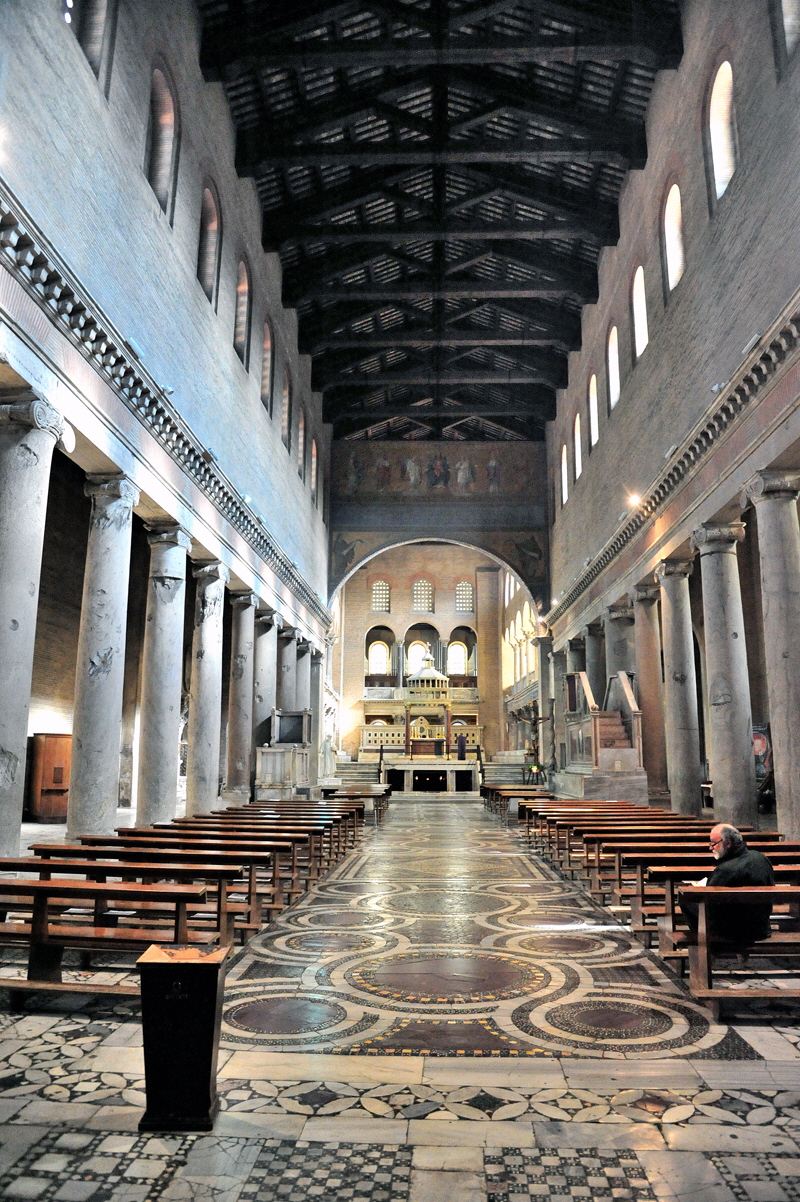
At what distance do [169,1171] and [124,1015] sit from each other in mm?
2058

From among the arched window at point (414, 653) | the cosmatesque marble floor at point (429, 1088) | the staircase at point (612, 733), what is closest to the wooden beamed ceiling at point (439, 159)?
the staircase at point (612, 733)

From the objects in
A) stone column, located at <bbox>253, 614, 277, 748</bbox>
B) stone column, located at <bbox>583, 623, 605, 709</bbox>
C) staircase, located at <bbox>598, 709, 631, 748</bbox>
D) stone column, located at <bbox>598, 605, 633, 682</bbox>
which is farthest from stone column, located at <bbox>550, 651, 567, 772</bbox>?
stone column, located at <bbox>253, 614, 277, 748</bbox>

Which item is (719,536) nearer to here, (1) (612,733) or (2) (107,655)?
(1) (612,733)

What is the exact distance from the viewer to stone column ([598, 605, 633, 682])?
2108cm

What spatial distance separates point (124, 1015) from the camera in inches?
196

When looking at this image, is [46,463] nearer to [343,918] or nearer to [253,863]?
[253,863]

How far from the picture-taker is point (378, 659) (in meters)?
49.6

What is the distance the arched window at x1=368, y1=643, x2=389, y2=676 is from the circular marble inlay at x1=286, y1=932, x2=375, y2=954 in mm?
42058

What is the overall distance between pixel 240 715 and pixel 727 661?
35.4 ft

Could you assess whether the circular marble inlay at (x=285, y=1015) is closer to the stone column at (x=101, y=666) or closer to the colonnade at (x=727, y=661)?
the stone column at (x=101, y=666)

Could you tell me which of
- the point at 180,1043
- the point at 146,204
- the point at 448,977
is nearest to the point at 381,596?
the point at 146,204

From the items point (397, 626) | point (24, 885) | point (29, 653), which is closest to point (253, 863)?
point (24, 885)

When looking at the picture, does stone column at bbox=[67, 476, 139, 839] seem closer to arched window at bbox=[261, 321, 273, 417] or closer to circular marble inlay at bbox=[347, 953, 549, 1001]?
circular marble inlay at bbox=[347, 953, 549, 1001]

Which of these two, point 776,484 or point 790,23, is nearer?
point 790,23
